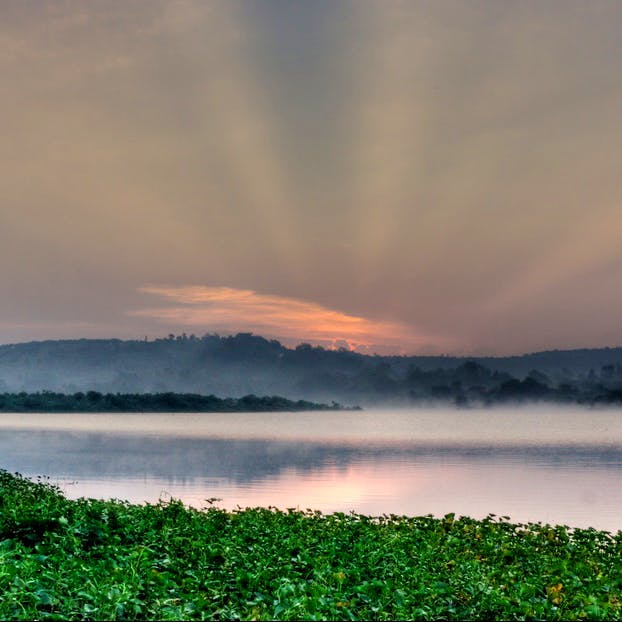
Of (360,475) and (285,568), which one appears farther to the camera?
(360,475)

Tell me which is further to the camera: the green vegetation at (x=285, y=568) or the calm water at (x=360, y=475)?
the calm water at (x=360, y=475)

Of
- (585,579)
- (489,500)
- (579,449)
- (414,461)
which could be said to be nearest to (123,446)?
(414,461)

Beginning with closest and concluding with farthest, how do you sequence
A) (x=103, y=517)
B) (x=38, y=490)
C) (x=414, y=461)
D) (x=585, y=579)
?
(x=585, y=579) → (x=103, y=517) → (x=38, y=490) → (x=414, y=461)

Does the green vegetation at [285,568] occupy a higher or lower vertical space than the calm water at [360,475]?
higher

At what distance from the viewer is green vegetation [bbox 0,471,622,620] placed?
6367 millimetres

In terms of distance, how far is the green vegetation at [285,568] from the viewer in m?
6.37

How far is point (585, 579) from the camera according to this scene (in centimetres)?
856

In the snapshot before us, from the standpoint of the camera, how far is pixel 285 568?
7824 mm

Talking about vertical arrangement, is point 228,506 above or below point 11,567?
below

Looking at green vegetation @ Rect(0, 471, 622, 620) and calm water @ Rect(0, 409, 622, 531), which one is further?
calm water @ Rect(0, 409, 622, 531)

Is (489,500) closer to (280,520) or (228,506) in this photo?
(228,506)

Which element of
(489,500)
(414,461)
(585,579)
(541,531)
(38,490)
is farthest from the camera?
(414,461)

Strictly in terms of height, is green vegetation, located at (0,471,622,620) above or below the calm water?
above

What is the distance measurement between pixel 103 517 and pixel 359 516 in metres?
4.52
